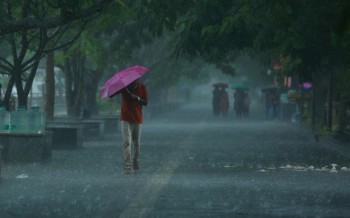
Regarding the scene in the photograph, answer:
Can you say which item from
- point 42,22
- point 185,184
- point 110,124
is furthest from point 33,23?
point 110,124

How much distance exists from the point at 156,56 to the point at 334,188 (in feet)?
161

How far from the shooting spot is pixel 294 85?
61938 mm

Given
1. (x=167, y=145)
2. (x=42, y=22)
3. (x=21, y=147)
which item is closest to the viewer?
(x=42, y=22)

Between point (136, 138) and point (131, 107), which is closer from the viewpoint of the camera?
point (131, 107)

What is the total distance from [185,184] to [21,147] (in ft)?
22.5

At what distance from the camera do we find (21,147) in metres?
21.8

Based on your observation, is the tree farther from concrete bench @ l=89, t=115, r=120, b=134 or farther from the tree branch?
concrete bench @ l=89, t=115, r=120, b=134

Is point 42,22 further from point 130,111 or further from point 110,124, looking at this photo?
point 110,124

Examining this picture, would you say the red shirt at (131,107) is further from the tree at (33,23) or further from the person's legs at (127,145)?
the tree at (33,23)

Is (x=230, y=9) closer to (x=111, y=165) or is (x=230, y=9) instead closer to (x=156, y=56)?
(x=111, y=165)

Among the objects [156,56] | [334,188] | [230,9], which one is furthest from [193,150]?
[156,56]

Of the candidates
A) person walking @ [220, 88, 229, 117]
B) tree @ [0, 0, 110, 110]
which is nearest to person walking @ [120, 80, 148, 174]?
tree @ [0, 0, 110, 110]

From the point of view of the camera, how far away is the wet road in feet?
40.0

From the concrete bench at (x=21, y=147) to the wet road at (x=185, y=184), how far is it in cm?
61
